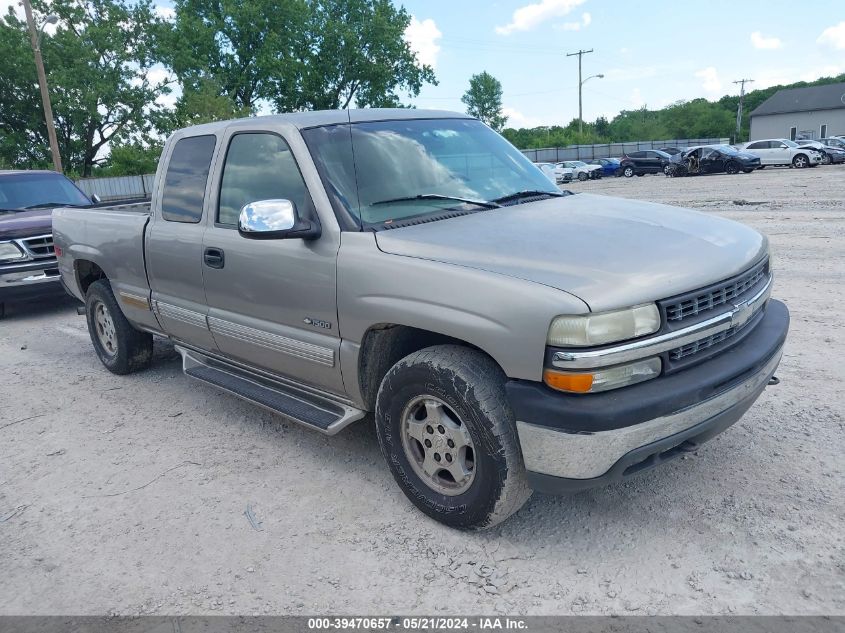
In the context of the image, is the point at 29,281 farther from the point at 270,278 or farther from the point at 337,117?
the point at 337,117

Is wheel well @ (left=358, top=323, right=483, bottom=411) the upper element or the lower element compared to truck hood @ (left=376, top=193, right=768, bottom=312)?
lower

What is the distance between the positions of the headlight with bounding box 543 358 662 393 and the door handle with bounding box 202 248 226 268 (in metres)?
2.26

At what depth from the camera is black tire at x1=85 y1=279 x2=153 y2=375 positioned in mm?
5590

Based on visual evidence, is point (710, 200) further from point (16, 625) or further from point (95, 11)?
point (95, 11)

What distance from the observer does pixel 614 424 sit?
2.56 m

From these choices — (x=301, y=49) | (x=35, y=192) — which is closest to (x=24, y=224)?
(x=35, y=192)

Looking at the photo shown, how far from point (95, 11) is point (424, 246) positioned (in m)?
44.2

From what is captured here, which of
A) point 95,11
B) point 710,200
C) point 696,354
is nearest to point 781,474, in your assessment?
point 696,354

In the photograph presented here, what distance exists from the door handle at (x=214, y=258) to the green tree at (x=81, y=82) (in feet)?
123

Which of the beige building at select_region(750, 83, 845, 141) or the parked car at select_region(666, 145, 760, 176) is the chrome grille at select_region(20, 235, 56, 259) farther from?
the beige building at select_region(750, 83, 845, 141)

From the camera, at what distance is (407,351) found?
3.50 m

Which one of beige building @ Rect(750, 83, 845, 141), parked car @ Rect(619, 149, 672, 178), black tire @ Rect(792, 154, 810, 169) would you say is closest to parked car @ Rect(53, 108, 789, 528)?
black tire @ Rect(792, 154, 810, 169)

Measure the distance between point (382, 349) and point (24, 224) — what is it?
22.6 feet

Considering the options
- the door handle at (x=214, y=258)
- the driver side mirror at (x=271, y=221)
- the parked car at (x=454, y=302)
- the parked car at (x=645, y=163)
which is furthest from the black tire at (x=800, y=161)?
the driver side mirror at (x=271, y=221)
